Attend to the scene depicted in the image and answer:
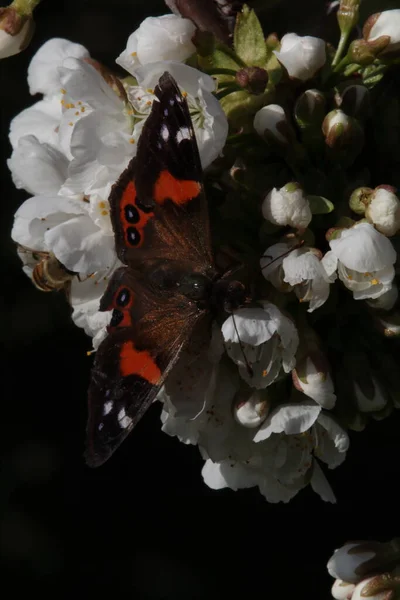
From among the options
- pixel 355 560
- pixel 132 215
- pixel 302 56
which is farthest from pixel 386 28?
pixel 355 560

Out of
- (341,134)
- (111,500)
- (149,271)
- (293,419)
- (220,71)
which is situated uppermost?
(220,71)

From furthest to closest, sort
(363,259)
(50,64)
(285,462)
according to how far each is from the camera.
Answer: (50,64)
(285,462)
(363,259)

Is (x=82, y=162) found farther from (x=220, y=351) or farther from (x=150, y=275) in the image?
(x=220, y=351)

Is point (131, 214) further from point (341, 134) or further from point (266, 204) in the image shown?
point (341, 134)

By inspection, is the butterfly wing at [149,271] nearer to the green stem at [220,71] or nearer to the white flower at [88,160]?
the white flower at [88,160]

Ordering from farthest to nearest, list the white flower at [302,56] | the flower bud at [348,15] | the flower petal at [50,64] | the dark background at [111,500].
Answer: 1. the dark background at [111,500]
2. the flower petal at [50,64]
3. the flower bud at [348,15]
4. the white flower at [302,56]

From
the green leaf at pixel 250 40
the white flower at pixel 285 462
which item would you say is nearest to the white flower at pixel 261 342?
the white flower at pixel 285 462
